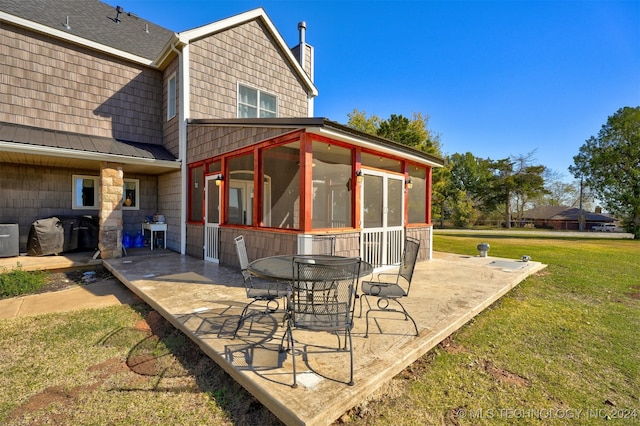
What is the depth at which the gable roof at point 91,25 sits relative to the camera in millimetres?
7559

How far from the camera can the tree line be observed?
2048 cm

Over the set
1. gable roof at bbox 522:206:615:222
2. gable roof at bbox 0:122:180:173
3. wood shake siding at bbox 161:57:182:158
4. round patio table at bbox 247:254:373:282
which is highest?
wood shake siding at bbox 161:57:182:158

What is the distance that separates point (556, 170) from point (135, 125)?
53012 millimetres

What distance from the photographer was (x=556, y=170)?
4322cm

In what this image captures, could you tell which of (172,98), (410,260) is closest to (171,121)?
(172,98)

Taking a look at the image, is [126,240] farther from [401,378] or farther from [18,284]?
[401,378]

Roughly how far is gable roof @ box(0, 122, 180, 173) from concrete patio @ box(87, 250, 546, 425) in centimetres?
300

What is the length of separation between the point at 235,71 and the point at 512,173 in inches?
1542

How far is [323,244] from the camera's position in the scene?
17.0ft

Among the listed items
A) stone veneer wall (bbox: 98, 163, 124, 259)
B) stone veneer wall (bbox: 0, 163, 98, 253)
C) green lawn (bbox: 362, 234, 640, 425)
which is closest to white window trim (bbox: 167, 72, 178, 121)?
stone veneer wall (bbox: 98, 163, 124, 259)

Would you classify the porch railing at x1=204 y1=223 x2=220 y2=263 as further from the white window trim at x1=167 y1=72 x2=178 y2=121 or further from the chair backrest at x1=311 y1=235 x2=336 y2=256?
the white window trim at x1=167 y1=72 x2=178 y2=121

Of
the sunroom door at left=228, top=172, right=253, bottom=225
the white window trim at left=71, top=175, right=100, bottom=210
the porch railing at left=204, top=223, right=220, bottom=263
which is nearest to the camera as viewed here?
the sunroom door at left=228, top=172, right=253, bottom=225

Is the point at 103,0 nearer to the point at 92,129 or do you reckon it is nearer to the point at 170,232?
the point at 92,129

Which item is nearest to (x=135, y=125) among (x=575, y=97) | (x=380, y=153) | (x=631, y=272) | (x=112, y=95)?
(x=112, y=95)
